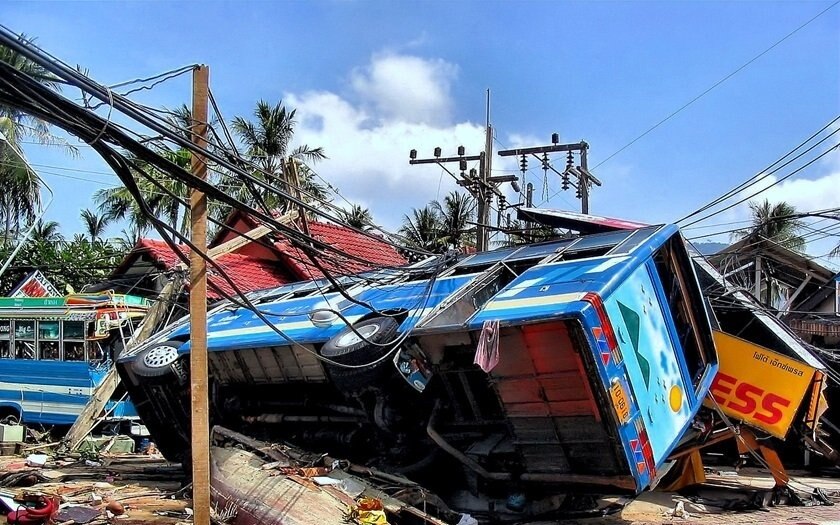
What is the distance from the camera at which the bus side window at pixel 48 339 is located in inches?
594

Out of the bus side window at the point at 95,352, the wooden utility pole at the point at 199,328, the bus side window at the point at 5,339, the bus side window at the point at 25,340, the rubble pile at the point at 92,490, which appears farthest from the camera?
the bus side window at the point at 5,339

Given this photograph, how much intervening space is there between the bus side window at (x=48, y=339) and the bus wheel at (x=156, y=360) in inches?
230

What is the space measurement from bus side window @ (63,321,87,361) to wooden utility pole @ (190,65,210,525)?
9160 mm

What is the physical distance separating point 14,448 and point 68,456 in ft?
6.20

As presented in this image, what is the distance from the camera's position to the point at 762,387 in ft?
31.6

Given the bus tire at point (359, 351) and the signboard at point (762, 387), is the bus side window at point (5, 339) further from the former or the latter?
the signboard at point (762, 387)

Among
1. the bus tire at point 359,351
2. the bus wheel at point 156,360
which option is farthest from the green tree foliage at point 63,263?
the bus tire at point 359,351

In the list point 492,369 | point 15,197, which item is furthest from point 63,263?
point 492,369

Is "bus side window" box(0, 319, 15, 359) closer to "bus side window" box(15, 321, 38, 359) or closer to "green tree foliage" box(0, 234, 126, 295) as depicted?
"bus side window" box(15, 321, 38, 359)

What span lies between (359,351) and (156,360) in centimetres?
363

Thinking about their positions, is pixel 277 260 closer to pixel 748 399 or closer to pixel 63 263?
pixel 63 263

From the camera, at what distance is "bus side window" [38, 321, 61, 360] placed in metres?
15.1

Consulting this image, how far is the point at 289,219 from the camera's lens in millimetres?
10531

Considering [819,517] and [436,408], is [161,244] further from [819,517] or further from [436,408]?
[819,517]
